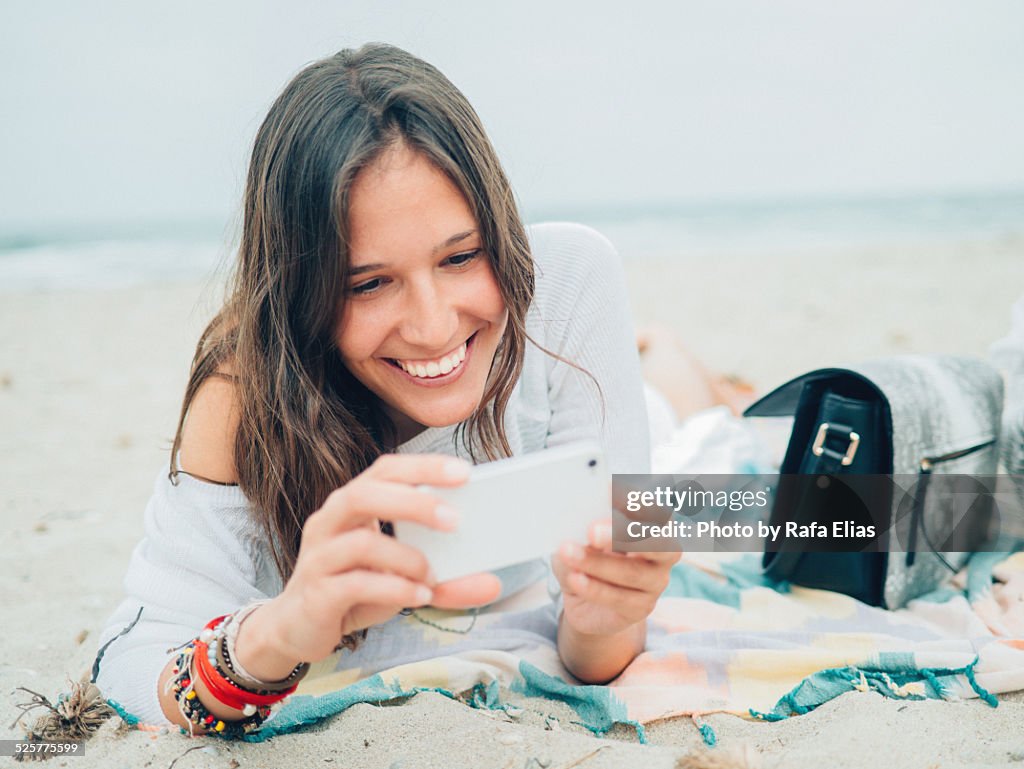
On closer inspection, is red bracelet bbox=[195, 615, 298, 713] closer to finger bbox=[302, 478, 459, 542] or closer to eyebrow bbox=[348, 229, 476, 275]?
finger bbox=[302, 478, 459, 542]

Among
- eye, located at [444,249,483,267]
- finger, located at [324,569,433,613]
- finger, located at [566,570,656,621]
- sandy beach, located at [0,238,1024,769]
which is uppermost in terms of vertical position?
eye, located at [444,249,483,267]

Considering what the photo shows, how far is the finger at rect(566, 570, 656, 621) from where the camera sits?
1.29 meters

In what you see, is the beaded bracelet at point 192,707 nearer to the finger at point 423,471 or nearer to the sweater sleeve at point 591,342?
the finger at point 423,471

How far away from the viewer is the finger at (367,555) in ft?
3.63

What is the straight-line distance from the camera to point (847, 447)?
89.0 inches

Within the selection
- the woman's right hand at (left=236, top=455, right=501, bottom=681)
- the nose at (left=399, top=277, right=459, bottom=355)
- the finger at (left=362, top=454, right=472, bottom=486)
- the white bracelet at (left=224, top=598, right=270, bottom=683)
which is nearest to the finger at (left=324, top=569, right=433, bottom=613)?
the woman's right hand at (left=236, top=455, right=501, bottom=681)

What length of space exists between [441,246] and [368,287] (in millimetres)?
161

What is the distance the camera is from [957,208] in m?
17.9

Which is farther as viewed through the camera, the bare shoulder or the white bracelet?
the bare shoulder

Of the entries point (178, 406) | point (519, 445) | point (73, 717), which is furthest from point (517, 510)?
point (178, 406)

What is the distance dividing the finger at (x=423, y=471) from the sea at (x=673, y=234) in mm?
9798

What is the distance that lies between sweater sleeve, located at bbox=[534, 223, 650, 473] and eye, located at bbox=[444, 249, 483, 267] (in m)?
0.45

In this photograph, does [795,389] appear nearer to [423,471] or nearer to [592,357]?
[592,357]

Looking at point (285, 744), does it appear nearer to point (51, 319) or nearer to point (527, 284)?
point (527, 284)
